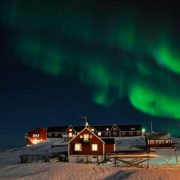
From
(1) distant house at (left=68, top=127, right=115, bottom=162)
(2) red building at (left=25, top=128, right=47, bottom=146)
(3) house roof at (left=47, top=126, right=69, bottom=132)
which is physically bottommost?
(1) distant house at (left=68, top=127, right=115, bottom=162)

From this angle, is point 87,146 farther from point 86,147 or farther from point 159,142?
point 159,142

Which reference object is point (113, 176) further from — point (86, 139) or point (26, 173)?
point (86, 139)

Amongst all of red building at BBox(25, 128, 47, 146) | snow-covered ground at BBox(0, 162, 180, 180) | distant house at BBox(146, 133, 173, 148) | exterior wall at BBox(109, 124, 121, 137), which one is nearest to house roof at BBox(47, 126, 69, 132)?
red building at BBox(25, 128, 47, 146)

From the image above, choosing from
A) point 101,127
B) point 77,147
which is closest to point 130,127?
point 101,127

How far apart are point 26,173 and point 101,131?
8292 centimetres

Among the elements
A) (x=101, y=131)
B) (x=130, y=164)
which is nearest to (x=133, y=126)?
(x=101, y=131)

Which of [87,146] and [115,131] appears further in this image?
[115,131]

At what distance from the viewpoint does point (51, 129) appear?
425 feet

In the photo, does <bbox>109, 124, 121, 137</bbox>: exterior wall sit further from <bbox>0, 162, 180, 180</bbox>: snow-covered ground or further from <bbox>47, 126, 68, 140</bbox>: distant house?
<bbox>0, 162, 180, 180</bbox>: snow-covered ground

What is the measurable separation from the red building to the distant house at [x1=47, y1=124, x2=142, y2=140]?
7076 mm

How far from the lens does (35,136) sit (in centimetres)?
13488

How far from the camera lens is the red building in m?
134

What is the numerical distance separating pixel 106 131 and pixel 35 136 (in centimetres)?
3213

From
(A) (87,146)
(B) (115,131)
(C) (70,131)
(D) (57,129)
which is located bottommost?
(A) (87,146)
